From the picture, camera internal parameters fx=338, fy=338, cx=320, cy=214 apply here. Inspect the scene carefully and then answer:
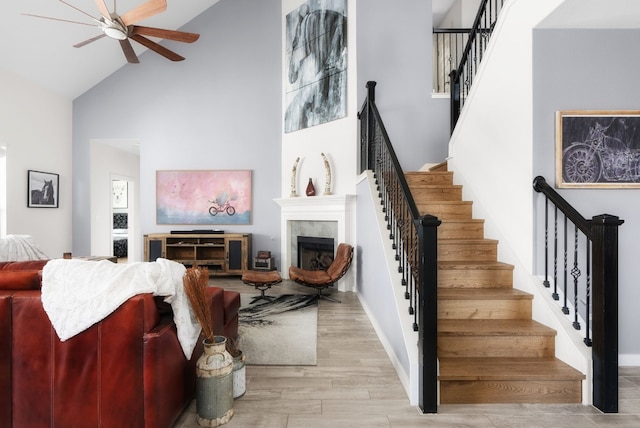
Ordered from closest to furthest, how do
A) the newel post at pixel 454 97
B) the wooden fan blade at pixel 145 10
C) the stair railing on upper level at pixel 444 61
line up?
1. the wooden fan blade at pixel 145 10
2. the newel post at pixel 454 97
3. the stair railing on upper level at pixel 444 61

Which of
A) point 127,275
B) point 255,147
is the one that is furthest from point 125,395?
point 255,147

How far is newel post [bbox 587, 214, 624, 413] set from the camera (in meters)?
2.11

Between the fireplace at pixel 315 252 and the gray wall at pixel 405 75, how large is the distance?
182cm

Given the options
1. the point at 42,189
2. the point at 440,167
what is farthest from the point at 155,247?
the point at 440,167

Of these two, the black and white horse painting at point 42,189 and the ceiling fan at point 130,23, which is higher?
the ceiling fan at point 130,23

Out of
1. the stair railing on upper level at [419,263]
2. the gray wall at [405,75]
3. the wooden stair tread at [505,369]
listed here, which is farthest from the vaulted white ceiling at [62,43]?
the wooden stair tread at [505,369]

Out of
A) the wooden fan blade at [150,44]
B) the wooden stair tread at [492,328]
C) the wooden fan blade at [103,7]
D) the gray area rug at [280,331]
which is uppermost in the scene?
the wooden fan blade at [150,44]

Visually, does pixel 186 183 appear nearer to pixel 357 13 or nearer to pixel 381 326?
pixel 357 13

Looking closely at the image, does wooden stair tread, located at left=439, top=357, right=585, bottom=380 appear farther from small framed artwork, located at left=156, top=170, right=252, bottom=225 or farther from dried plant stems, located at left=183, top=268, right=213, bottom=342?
small framed artwork, located at left=156, top=170, right=252, bottom=225

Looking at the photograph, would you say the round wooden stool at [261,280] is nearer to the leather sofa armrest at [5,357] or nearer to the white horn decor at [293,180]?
the white horn decor at [293,180]

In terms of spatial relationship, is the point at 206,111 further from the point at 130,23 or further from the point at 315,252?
the point at 315,252

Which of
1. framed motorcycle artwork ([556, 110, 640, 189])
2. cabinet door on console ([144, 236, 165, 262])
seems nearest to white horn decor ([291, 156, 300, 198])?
cabinet door on console ([144, 236, 165, 262])

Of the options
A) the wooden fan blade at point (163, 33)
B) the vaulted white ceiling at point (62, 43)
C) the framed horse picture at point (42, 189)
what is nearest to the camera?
the wooden fan blade at point (163, 33)

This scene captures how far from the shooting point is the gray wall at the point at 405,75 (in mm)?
5250
